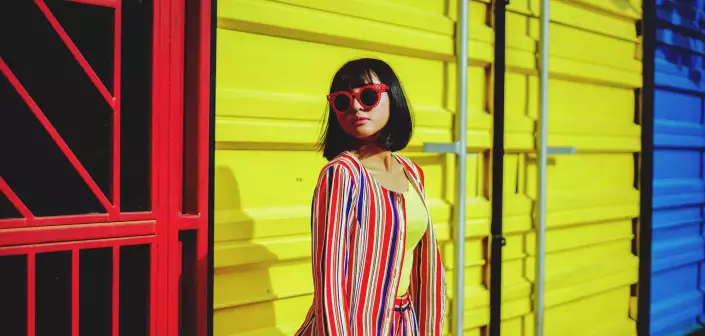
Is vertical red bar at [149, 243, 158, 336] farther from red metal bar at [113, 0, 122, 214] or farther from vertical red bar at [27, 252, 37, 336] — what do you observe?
vertical red bar at [27, 252, 37, 336]

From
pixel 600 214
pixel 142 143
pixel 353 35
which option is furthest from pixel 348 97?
pixel 600 214

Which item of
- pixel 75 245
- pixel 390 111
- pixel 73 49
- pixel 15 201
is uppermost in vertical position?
pixel 73 49

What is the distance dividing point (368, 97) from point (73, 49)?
0.69m

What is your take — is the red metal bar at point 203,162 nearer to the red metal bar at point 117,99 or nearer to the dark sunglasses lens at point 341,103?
the red metal bar at point 117,99

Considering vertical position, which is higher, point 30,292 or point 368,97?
point 368,97

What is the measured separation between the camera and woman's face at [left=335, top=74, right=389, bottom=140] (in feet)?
5.21

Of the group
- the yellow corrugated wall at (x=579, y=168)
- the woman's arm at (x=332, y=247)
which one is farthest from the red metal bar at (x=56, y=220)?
the yellow corrugated wall at (x=579, y=168)

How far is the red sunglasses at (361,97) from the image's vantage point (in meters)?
1.57

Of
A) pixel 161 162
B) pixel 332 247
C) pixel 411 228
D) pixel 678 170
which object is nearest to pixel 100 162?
pixel 161 162

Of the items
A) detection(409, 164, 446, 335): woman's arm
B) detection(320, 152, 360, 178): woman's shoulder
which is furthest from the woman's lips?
detection(409, 164, 446, 335): woman's arm

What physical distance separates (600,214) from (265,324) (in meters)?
1.98

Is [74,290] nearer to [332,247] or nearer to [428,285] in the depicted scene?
[332,247]

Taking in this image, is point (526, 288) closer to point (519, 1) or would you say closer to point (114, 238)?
point (519, 1)

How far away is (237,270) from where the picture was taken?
2.03 meters
